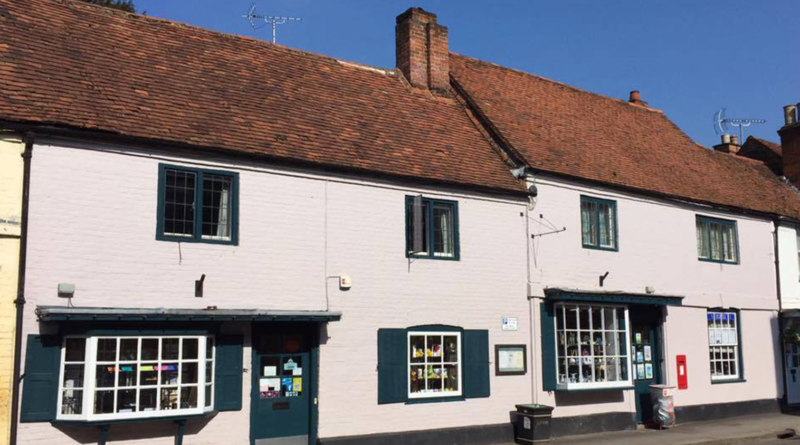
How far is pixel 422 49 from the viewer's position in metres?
19.4

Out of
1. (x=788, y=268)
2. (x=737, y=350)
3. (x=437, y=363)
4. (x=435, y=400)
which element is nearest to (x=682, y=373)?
(x=737, y=350)

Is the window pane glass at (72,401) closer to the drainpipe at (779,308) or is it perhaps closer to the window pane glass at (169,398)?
the window pane glass at (169,398)

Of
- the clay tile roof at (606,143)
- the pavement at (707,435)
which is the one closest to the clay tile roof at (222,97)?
the clay tile roof at (606,143)

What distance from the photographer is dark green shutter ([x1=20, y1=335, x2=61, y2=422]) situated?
1098 centimetres

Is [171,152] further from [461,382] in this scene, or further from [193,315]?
[461,382]

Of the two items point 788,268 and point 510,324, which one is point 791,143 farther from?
point 510,324

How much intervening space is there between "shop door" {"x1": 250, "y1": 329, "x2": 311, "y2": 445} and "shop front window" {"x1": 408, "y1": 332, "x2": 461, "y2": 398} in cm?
221

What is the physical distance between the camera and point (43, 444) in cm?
1101

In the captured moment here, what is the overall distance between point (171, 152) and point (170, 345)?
3.16 metres

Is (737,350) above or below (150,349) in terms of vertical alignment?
below

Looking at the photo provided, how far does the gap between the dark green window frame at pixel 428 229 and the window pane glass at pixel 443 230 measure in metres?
0.04

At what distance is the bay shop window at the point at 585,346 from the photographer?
54.9 feet

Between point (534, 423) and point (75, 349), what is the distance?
873 centimetres

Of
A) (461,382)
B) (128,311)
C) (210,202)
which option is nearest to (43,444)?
(128,311)
